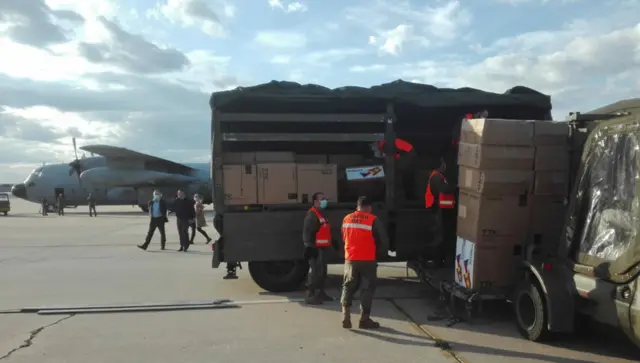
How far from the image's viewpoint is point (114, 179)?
3388cm

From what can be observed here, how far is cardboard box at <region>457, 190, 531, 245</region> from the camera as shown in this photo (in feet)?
21.4

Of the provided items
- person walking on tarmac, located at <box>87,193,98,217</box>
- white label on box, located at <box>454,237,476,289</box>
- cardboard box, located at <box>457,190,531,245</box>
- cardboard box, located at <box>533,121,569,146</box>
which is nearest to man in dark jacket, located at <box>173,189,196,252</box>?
white label on box, located at <box>454,237,476,289</box>

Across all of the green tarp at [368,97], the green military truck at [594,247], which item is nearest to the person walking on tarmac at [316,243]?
the green tarp at [368,97]

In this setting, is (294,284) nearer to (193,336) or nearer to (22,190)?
(193,336)

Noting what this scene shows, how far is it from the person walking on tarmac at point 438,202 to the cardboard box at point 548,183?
1.83m

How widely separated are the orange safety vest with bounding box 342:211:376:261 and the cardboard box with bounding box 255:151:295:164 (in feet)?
8.52

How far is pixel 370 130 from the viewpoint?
30.3 feet

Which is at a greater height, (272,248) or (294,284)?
(272,248)

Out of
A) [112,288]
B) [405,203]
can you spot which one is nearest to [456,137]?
[405,203]

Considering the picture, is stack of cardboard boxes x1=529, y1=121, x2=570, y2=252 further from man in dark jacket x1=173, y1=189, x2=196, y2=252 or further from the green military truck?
man in dark jacket x1=173, y1=189, x2=196, y2=252

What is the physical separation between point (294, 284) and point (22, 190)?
34385 mm

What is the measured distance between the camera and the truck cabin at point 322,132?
339 inches

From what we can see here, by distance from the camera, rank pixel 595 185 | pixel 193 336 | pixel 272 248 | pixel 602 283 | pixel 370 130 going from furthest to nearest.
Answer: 1. pixel 370 130
2. pixel 272 248
3. pixel 193 336
4. pixel 595 185
5. pixel 602 283

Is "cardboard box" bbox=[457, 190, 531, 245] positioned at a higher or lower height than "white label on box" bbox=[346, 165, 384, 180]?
lower
